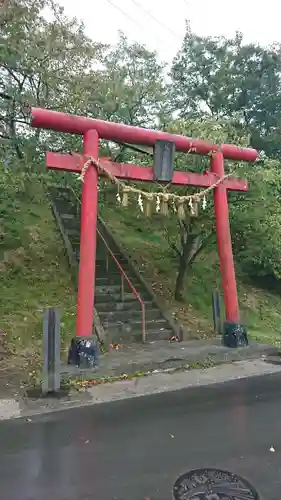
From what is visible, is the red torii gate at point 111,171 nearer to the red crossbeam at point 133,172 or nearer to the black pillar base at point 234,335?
the red crossbeam at point 133,172

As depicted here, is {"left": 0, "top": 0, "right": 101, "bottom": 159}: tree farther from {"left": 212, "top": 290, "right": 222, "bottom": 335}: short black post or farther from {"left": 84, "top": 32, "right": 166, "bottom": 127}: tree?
Answer: {"left": 212, "top": 290, "right": 222, "bottom": 335}: short black post

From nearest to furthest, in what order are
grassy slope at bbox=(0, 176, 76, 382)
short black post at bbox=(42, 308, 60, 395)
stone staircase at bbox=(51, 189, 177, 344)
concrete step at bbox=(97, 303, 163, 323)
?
short black post at bbox=(42, 308, 60, 395) → grassy slope at bbox=(0, 176, 76, 382) → stone staircase at bbox=(51, 189, 177, 344) → concrete step at bbox=(97, 303, 163, 323)

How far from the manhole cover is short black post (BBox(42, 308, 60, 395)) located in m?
2.93

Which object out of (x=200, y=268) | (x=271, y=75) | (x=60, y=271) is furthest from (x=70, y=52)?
(x=271, y=75)

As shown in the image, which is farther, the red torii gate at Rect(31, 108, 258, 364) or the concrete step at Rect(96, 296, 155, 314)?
the concrete step at Rect(96, 296, 155, 314)

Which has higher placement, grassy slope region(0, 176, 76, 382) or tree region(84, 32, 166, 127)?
tree region(84, 32, 166, 127)

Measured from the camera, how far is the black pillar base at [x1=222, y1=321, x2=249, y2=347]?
912 centimetres

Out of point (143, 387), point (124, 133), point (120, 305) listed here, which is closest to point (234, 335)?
point (120, 305)

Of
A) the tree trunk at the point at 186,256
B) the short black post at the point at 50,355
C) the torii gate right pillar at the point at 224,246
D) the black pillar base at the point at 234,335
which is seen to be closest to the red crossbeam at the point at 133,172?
the torii gate right pillar at the point at 224,246

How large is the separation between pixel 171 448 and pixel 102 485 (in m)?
1.06

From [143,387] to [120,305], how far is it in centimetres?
356

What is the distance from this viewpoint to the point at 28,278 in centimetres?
1105

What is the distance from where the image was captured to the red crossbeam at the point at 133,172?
7.87m

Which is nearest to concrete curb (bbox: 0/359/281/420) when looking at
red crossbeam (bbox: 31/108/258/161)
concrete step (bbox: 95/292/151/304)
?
concrete step (bbox: 95/292/151/304)
